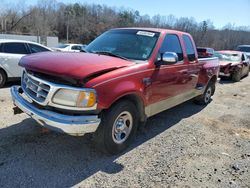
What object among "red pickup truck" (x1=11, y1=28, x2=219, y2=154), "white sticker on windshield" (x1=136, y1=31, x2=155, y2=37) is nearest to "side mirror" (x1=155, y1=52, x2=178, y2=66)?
"red pickup truck" (x1=11, y1=28, x2=219, y2=154)

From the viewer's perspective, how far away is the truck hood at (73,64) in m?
3.20

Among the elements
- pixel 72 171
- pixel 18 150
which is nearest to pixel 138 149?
pixel 72 171

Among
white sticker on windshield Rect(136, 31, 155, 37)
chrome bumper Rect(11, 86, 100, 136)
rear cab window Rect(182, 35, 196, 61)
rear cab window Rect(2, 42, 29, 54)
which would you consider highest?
→ white sticker on windshield Rect(136, 31, 155, 37)

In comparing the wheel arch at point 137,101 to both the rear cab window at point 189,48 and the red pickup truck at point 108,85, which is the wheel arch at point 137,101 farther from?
the rear cab window at point 189,48

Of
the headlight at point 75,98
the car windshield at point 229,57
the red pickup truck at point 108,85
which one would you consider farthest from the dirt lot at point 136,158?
the car windshield at point 229,57

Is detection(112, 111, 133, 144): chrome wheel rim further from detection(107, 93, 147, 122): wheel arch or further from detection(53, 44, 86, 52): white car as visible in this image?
detection(53, 44, 86, 52): white car

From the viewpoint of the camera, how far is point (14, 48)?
7.93 metres

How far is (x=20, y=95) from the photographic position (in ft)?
12.9

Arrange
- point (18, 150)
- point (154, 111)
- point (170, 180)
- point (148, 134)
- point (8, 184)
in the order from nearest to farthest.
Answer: point (8, 184) → point (170, 180) → point (18, 150) → point (154, 111) → point (148, 134)

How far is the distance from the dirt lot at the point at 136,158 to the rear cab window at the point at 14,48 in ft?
9.43

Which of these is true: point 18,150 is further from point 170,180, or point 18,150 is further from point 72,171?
point 170,180

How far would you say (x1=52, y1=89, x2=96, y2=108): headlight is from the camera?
10.4 ft

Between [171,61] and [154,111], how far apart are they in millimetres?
937

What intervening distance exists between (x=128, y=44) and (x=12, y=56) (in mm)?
4749
